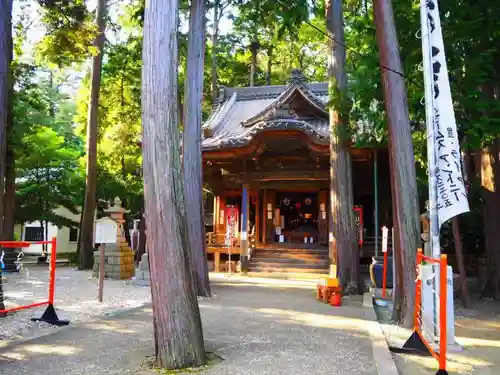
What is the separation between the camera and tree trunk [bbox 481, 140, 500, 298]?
10148 millimetres

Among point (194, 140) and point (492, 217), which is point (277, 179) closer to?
point (194, 140)

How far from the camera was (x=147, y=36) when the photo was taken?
15.8 feet

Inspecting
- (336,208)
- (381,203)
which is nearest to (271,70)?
(381,203)

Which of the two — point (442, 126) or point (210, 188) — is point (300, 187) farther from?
point (442, 126)

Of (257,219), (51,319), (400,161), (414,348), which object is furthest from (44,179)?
(414,348)

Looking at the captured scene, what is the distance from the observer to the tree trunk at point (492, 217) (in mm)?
10148

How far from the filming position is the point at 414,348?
17.9 ft

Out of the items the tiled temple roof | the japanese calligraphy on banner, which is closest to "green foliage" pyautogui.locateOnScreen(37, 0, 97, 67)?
the tiled temple roof

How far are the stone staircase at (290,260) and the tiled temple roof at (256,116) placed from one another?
4.29 meters

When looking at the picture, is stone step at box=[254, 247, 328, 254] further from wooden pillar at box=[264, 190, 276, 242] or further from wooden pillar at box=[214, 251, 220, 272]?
wooden pillar at box=[214, 251, 220, 272]

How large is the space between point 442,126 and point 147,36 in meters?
3.87

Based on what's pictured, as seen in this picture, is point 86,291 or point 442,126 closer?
point 442,126

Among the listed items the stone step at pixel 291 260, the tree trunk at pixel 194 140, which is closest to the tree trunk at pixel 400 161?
the tree trunk at pixel 194 140

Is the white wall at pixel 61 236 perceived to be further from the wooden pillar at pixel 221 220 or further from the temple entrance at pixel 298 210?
the temple entrance at pixel 298 210
